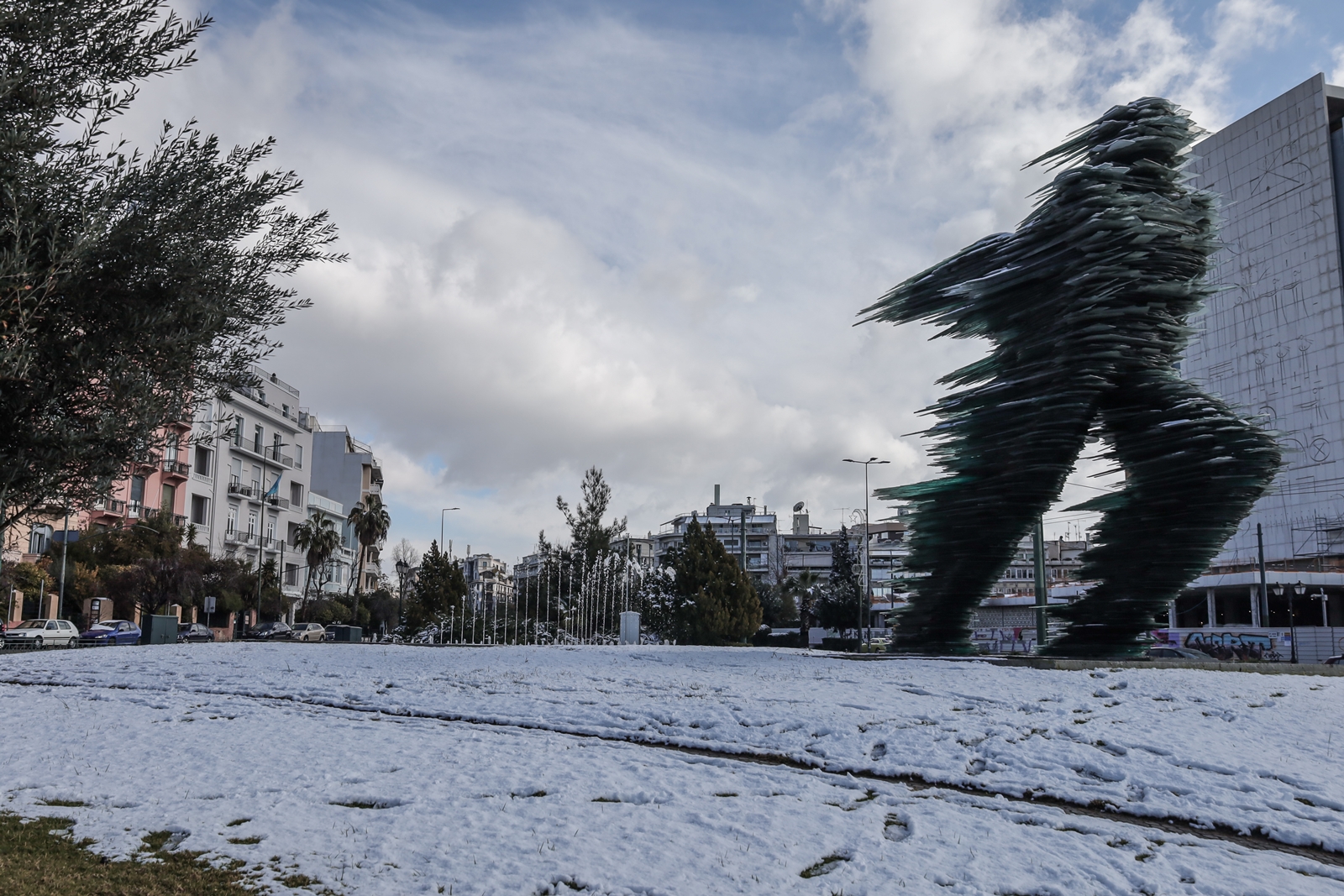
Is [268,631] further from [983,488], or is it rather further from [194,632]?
[983,488]

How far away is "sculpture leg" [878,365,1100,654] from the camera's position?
16.9 m

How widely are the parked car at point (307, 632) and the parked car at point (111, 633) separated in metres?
6.15

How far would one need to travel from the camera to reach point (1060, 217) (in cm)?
1730

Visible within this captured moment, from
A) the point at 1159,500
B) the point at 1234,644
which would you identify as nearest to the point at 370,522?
the point at 1234,644

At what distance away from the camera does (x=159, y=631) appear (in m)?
26.2

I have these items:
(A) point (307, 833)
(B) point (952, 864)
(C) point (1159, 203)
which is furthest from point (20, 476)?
(C) point (1159, 203)

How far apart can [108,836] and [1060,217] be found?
16.4m

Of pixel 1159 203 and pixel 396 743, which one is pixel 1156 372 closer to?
pixel 1159 203

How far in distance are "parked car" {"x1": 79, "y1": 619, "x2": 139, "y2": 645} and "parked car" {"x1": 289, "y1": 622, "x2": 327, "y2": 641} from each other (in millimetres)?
6145

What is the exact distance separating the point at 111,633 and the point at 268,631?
1144 centimetres

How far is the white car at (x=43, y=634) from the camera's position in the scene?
99.2 feet

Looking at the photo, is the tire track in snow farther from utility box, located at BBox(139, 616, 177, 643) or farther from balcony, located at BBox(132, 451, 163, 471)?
utility box, located at BBox(139, 616, 177, 643)

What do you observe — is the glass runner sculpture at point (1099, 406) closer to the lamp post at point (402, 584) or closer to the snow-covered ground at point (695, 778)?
the snow-covered ground at point (695, 778)

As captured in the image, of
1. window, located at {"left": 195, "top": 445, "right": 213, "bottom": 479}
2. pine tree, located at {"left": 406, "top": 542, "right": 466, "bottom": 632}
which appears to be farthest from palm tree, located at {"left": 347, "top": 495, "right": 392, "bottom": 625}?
pine tree, located at {"left": 406, "top": 542, "right": 466, "bottom": 632}
